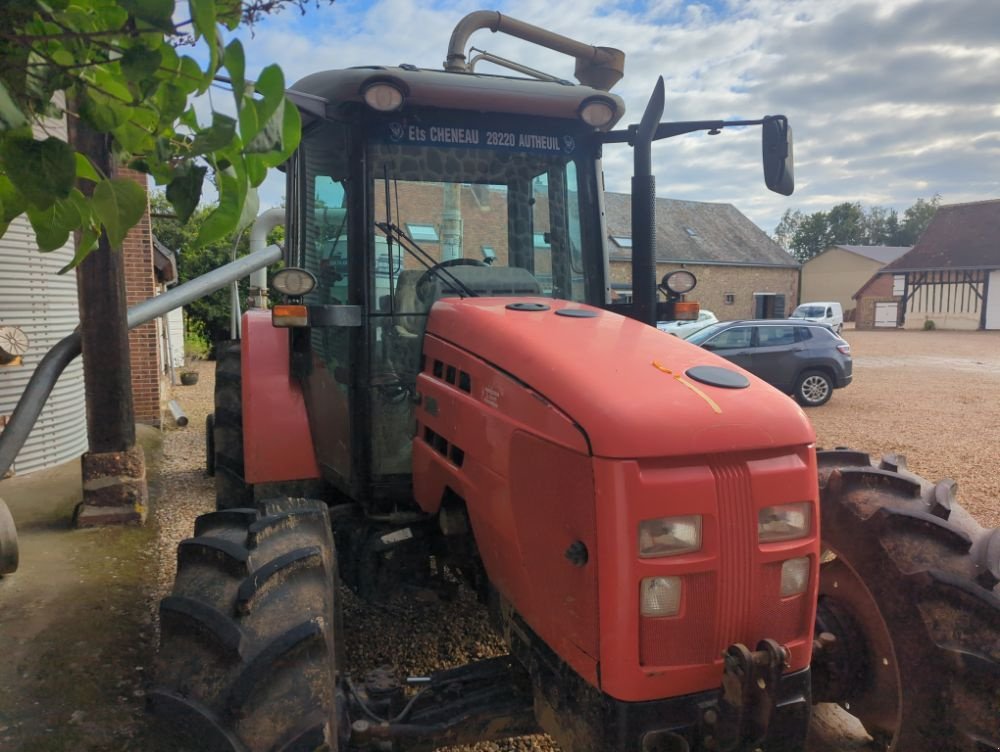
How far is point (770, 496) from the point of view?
1987 mm

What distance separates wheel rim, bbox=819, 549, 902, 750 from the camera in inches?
105

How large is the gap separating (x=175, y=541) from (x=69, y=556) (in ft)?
2.17

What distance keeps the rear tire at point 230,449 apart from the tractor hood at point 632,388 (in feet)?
6.84

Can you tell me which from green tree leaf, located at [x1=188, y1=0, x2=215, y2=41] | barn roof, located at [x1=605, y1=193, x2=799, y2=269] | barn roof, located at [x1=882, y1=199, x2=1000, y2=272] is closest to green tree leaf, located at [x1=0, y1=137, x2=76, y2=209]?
green tree leaf, located at [x1=188, y1=0, x2=215, y2=41]

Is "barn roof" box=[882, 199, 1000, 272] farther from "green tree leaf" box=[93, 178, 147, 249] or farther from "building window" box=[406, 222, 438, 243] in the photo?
"green tree leaf" box=[93, 178, 147, 249]

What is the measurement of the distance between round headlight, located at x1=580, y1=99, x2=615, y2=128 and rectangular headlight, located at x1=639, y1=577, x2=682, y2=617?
1.90 m

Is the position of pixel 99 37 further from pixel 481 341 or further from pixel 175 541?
pixel 175 541

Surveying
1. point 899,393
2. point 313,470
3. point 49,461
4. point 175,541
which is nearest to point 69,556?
point 175,541

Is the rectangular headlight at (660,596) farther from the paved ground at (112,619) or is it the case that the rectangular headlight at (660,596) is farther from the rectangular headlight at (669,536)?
the paved ground at (112,619)

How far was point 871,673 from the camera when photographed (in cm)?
273

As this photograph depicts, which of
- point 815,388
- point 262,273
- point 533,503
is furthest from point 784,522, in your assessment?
point 815,388

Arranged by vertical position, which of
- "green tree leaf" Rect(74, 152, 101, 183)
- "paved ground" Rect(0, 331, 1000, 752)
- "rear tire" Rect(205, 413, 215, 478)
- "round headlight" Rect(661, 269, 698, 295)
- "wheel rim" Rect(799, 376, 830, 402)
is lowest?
"wheel rim" Rect(799, 376, 830, 402)

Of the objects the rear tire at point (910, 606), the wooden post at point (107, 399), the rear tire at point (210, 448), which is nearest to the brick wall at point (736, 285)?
the rear tire at point (210, 448)

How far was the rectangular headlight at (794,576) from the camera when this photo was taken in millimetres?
2043
